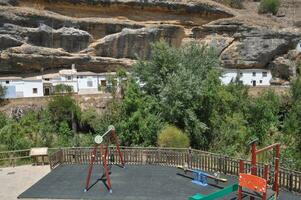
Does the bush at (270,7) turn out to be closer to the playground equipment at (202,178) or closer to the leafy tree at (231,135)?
the leafy tree at (231,135)

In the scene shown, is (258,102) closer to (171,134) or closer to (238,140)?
(238,140)

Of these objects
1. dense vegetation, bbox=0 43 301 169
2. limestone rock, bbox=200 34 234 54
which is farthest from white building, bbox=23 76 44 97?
limestone rock, bbox=200 34 234 54

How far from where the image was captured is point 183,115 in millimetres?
22469

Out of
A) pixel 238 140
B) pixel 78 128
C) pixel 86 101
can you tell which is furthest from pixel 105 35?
pixel 238 140

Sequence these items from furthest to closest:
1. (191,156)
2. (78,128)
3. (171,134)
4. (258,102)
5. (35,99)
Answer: (35,99) → (78,128) → (258,102) → (171,134) → (191,156)

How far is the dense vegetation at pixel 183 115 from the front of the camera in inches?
877

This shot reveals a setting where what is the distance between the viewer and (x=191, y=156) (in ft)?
48.6

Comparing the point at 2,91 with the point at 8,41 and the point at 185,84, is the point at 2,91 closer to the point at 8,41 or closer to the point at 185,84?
the point at 8,41

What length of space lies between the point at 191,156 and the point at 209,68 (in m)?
12.0

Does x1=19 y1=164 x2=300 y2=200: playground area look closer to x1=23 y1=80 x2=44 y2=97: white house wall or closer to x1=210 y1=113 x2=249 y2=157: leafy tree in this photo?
x1=210 y1=113 x2=249 y2=157: leafy tree

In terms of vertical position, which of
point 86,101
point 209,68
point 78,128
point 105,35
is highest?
point 105,35

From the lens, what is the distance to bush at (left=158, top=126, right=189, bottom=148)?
66.8ft

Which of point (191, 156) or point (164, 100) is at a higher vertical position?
point (164, 100)

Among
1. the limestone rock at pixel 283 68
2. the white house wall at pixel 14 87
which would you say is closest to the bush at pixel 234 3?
the limestone rock at pixel 283 68
